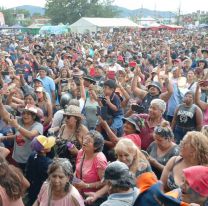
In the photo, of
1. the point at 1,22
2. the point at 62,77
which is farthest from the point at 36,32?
the point at 62,77

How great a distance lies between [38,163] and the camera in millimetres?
4312

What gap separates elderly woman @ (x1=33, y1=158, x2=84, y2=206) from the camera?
3.55 m

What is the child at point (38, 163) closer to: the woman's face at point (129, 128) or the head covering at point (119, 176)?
the woman's face at point (129, 128)

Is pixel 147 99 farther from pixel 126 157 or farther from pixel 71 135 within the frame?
pixel 126 157

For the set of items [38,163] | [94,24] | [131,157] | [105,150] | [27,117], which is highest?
[131,157]

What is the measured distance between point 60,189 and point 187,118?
2643mm

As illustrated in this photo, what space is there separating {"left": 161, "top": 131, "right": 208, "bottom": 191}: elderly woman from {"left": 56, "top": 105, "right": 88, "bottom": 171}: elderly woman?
136 centimetres

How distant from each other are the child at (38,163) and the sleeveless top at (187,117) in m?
2.13

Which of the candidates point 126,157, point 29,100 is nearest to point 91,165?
point 126,157

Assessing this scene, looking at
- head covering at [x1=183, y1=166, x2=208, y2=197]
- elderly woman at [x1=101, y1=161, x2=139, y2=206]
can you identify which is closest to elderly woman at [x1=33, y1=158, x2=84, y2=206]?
elderly woman at [x1=101, y1=161, x2=139, y2=206]

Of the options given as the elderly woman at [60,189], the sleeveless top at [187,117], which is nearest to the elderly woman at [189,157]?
the elderly woman at [60,189]

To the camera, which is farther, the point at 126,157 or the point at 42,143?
the point at 42,143

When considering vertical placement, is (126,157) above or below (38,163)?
above

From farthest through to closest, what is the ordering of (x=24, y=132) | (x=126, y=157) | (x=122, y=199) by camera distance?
(x=24, y=132) < (x=126, y=157) < (x=122, y=199)
